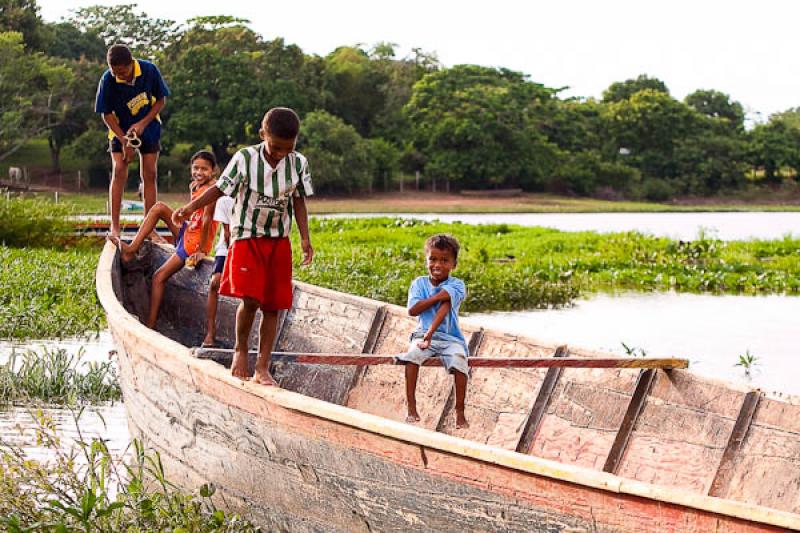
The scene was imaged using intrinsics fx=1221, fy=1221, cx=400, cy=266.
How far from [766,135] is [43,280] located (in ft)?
129

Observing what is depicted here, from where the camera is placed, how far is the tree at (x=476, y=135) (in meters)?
42.0

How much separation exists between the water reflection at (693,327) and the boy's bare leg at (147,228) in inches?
96.7

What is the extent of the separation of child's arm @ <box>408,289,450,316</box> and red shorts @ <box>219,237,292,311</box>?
1.99 feet

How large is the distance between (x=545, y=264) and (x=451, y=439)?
12019mm

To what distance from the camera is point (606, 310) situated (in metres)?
12.6

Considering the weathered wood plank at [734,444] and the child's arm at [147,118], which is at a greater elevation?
the child's arm at [147,118]

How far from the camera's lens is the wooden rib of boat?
3369mm

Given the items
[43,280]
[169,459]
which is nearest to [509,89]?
[43,280]

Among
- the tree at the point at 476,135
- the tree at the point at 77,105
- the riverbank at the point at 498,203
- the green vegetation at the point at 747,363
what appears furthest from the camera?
the tree at the point at 476,135

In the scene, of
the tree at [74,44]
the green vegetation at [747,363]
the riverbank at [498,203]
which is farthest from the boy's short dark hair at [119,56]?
the tree at [74,44]

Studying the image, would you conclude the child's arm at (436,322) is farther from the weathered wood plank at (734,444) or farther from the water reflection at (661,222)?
the water reflection at (661,222)

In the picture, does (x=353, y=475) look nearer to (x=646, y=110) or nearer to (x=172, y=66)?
(x=172, y=66)

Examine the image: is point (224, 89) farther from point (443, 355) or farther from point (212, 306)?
point (443, 355)

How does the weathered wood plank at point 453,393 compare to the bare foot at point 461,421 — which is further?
the weathered wood plank at point 453,393
